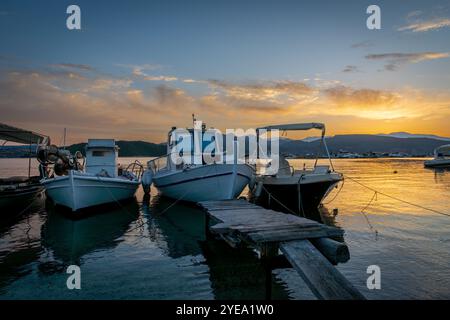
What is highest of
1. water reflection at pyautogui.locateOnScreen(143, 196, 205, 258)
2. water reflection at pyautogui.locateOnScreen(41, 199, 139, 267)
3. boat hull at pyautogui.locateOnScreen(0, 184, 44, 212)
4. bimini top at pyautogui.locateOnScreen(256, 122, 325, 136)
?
bimini top at pyautogui.locateOnScreen(256, 122, 325, 136)

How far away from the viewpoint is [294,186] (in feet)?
64.1

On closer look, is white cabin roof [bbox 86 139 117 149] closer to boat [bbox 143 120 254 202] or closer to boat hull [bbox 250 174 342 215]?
boat [bbox 143 120 254 202]

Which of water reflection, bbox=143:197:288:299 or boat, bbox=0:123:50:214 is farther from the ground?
boat, bbox=0:123:50:214

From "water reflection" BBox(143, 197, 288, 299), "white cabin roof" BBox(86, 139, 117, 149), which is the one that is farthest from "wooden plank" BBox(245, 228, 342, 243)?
"white cabin roof" BBox(86, 139, 117, 149)

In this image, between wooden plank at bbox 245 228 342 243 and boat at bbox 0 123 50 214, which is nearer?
wooden plank at bbox 245 228 342 243

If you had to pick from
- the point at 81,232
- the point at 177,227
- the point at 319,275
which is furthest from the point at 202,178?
the point at 319,275

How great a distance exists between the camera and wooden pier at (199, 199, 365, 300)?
Result: 5.49 meters

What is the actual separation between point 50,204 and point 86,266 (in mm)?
15831

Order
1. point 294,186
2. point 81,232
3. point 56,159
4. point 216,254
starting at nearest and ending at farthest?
point 216,254 < point 81,232 < point 294,186 < point 56,159

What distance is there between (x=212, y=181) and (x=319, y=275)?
42.9ft

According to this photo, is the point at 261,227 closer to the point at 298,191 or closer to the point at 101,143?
the point at 298,191

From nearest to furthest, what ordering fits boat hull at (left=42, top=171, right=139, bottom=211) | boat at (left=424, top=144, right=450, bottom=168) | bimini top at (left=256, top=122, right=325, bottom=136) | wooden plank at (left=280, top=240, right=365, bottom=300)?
wooden plank at (left=280, top=240, right=365, bottom=300), boat hull at (left=42, top=171, right=139, bottom=211), bimini top at (left=256, top=122, right=325, bottom=136), boat at (left=424, top=144, right=450, bottom=168)

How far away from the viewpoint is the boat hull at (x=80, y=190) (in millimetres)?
17531
